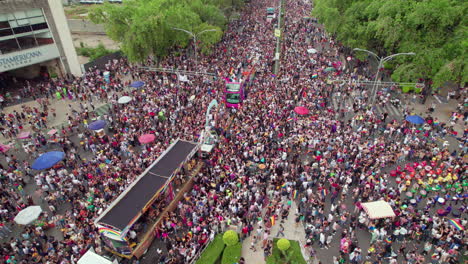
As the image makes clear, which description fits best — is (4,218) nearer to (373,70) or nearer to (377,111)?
(377,111)

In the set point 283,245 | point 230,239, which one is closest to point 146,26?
A: point 230,239

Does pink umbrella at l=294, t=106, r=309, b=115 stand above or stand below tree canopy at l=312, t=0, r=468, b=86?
below

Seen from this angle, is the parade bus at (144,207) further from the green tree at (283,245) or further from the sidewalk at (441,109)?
the sidewalk at (441,109)

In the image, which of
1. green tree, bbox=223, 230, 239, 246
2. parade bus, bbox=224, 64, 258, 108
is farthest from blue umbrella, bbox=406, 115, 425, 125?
green tree, bbox=223, 230, 239, 246

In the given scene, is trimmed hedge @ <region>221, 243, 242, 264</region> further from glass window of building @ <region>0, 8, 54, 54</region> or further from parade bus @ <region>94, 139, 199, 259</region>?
glass window of building @ <region>0, 8, 54, 54</region>

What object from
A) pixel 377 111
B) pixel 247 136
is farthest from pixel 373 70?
pixel 247 136
